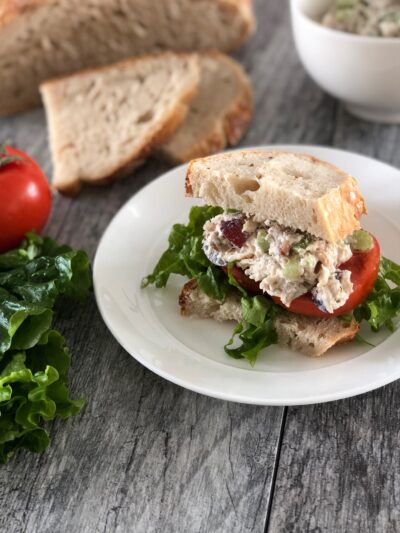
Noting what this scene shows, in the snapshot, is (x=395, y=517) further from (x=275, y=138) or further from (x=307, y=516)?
(x=275, y=138)

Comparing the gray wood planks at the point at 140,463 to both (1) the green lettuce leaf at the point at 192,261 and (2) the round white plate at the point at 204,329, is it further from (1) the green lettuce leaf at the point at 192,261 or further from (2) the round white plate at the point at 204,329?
(1) the green lettuce leaf at the point at 192,261

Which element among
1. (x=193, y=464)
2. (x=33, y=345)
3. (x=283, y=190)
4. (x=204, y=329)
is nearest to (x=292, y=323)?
(x=204, y=329)

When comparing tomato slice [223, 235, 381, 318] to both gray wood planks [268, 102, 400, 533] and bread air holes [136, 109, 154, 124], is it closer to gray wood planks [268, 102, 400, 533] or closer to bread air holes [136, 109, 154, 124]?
gray wood planks [268, 102, 400, 533]

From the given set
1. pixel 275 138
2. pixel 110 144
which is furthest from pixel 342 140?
pixel 110 144

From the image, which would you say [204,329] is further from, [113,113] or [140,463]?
[113,113]

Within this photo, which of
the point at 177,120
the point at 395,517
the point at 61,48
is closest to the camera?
the point at 395,517

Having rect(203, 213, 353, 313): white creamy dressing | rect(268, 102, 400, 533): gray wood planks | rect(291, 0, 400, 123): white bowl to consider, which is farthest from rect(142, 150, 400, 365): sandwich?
rect(291, 0, 400, 123): white bowl
